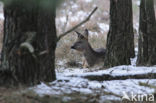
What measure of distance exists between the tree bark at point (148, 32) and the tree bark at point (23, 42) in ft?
8.47

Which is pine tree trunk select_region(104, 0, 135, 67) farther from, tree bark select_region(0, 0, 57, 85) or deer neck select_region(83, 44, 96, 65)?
tree bark select_region(0, 0, 57, 85)

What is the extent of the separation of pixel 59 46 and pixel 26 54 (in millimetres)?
6223

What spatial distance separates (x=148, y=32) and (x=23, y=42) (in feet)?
9.81

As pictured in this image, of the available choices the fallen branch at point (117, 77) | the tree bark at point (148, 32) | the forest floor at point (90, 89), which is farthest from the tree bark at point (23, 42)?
the tree bark at point (148, 32)

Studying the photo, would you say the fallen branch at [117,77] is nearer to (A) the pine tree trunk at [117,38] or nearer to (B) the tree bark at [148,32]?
(B) the tree bark at [148,32]

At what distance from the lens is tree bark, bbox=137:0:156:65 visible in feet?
19.1

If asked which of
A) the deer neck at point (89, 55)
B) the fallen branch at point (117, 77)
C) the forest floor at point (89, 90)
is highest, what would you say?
the deer neck at point (89, 55)

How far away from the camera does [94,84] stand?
3990mm

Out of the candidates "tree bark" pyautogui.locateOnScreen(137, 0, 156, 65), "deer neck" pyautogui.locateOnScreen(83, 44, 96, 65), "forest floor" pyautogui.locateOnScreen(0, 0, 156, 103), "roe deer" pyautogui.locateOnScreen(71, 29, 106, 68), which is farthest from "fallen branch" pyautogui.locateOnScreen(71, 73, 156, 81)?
"deer neck" pyautogui.locateOnScreen(83, 44, 96, 65)

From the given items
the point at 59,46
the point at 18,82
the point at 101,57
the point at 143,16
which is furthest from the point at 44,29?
the point at 59,46

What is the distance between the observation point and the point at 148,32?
19.2ft

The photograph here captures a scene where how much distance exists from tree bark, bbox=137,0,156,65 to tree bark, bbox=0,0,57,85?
2.58 metres

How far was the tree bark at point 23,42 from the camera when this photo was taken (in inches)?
135

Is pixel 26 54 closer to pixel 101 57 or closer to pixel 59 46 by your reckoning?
pixel 101 57
